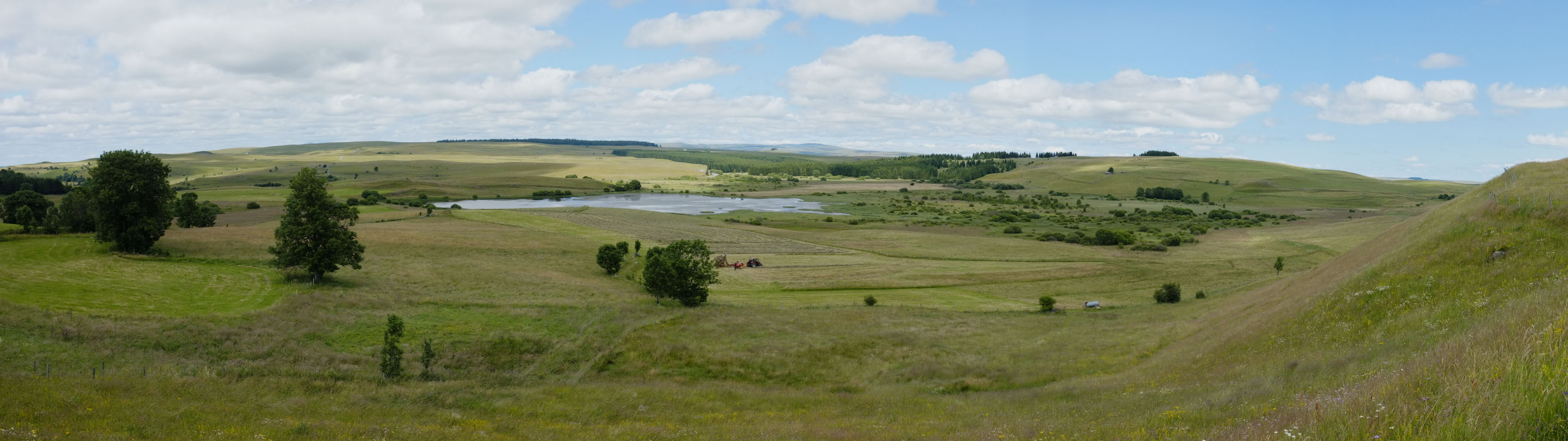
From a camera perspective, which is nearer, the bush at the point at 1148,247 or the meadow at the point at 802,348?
the meadow at the point at 802,348

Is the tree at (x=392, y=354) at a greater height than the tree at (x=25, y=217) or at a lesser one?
lesser

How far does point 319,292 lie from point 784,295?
115 feet

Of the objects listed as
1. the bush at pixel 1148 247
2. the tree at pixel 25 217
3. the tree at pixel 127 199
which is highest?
the tree at pixel 127 199

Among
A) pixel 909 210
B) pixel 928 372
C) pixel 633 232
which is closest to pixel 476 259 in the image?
pixel 633 232

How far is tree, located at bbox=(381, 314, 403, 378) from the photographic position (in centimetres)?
3100

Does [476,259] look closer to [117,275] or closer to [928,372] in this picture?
[117,275]

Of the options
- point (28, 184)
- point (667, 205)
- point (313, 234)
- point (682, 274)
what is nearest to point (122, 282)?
point (313, 234)

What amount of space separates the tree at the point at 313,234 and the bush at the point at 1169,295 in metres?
62.1

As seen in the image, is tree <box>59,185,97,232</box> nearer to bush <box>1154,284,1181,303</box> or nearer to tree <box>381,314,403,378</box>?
tree <box>381,314,403,378</box>

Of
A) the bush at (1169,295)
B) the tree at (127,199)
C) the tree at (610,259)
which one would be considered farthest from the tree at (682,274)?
the tree at (127,199)

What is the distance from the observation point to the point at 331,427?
19.8m

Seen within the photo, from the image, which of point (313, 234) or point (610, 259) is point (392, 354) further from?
point (610, 259)

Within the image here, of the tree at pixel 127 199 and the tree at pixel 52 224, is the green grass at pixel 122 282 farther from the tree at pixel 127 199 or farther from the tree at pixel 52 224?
the tree at pixel 52 224

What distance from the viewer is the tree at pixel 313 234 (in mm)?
51875
